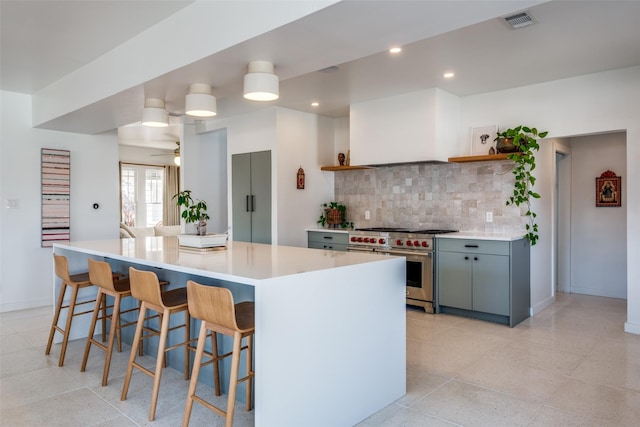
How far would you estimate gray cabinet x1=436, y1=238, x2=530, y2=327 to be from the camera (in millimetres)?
4203

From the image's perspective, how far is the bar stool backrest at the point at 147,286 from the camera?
2.53 metres

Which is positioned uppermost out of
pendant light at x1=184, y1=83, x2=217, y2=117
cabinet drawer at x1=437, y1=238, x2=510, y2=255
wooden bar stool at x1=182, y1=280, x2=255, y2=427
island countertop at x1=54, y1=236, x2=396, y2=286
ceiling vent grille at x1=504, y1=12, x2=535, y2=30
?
ceiling vent grille at x1=504, y1=12, x2=535, y2=30

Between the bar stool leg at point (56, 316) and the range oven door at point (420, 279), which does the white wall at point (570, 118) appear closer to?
the range oven door at point (420, 279)

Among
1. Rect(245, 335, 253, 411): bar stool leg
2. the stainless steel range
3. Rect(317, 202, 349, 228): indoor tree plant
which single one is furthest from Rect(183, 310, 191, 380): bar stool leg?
Rect(317, 202, 349, 228): indoor tree plant

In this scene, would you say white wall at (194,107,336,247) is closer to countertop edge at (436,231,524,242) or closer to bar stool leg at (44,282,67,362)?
countertop edge at (436,231,524,242)

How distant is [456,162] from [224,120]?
319 centimetres

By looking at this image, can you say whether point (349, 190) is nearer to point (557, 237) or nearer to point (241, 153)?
point (241, 153)

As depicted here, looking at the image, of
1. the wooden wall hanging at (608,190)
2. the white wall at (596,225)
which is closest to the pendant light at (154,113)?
the white wall at (596,225)

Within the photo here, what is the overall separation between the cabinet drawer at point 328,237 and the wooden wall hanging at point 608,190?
3.21m

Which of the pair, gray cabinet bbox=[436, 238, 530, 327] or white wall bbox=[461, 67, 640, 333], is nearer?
white wall bbox=[461, 67, 640, 333]

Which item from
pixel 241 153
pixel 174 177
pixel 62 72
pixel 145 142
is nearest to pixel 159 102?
pixel 62 72

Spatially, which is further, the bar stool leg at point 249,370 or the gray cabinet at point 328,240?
the gray cabinet at point 328,240

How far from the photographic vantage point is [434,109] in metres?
4.59

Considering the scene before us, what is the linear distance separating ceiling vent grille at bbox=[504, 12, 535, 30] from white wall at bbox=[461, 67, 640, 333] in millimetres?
1734
